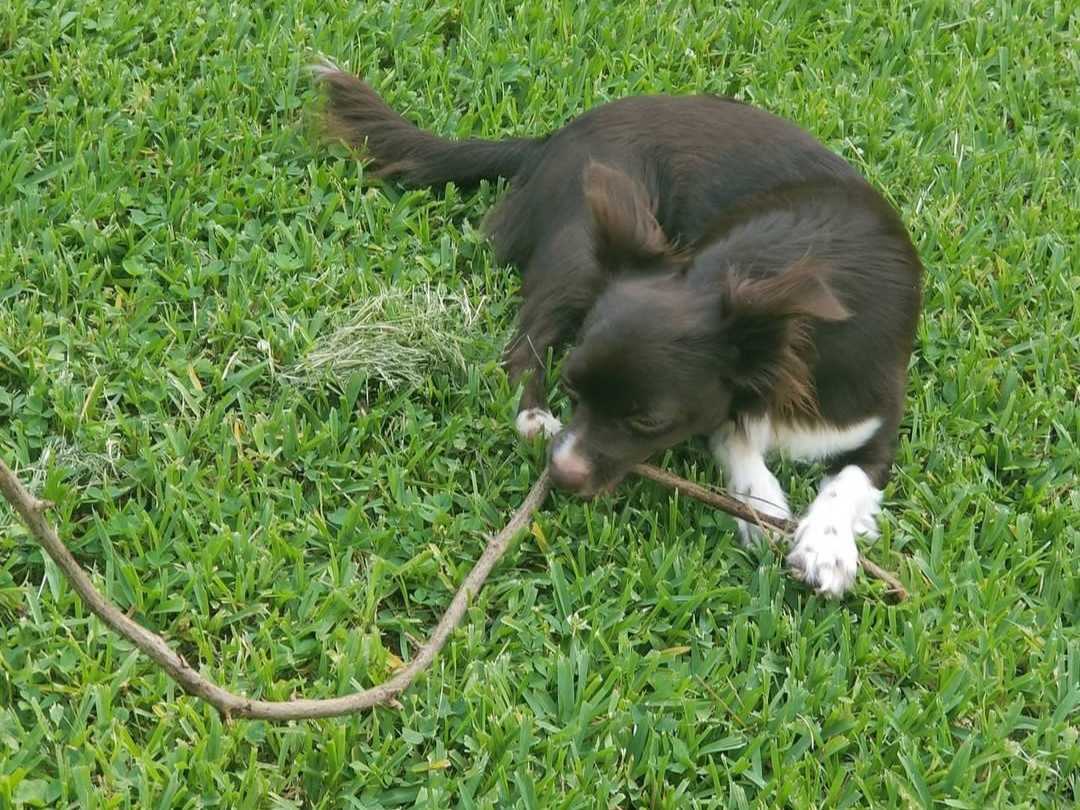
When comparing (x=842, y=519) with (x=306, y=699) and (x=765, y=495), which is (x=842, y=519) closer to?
(x=765, y=495)

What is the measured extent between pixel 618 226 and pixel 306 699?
4.89ft

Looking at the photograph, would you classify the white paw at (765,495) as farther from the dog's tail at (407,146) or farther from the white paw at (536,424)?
the dog's tail at (407,146)

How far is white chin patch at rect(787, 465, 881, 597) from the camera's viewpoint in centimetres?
359

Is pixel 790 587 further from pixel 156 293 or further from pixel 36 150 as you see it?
pixel 36 150

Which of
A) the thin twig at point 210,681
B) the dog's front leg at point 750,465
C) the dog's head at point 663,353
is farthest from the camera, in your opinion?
the dog's front leg at point 750,465

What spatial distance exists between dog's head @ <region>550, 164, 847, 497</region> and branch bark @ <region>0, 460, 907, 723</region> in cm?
15

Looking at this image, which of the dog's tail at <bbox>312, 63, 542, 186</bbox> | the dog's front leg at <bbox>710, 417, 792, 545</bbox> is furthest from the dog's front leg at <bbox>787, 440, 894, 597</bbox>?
the dog's tail at <bbox>312, 63, 542, 186</bbox>

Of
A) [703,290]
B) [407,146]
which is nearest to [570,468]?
[703,290]

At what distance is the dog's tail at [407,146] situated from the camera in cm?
475

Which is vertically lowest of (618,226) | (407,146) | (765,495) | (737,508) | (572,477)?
(765,495)

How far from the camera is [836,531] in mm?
3680

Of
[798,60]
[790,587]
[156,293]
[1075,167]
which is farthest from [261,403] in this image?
[1075,167]

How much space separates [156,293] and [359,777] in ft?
5.95

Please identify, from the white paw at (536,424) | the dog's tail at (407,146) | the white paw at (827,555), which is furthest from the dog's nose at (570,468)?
the dog's tail at (407,146)
